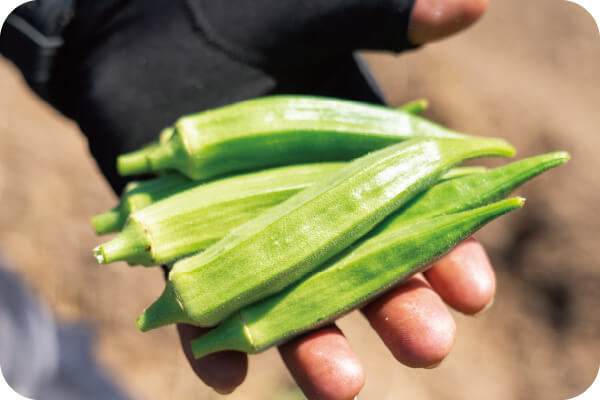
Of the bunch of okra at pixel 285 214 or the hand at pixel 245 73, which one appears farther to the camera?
the hand at pixel 245 73

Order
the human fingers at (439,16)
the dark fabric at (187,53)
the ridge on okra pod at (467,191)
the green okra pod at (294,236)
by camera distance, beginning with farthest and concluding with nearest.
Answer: the dark fabric at (187,53), the human fingers at (439,16), the ridge on okra pod at (467,191), the green okra pod at (294,236)

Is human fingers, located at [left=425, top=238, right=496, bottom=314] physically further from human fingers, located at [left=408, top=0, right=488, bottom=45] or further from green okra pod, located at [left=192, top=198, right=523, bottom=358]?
human fingers, located at [left=408, top=0, right=488, bottom=45]

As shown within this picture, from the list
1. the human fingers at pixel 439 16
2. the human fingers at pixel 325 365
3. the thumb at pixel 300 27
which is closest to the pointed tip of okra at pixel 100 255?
the human fingers at pixel 325 365

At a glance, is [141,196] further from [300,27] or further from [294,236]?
[300,27]

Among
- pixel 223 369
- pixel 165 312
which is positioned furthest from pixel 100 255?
pixel 223 369

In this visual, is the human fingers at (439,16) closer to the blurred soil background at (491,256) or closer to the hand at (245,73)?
the hand at (245,73)

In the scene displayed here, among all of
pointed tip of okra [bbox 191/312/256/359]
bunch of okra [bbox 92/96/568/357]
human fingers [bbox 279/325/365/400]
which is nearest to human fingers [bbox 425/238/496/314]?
bunch of okra [bbox 92/96/568/357]

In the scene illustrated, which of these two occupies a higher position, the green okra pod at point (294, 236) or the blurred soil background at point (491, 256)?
the green okra pod at point (294, 236)
